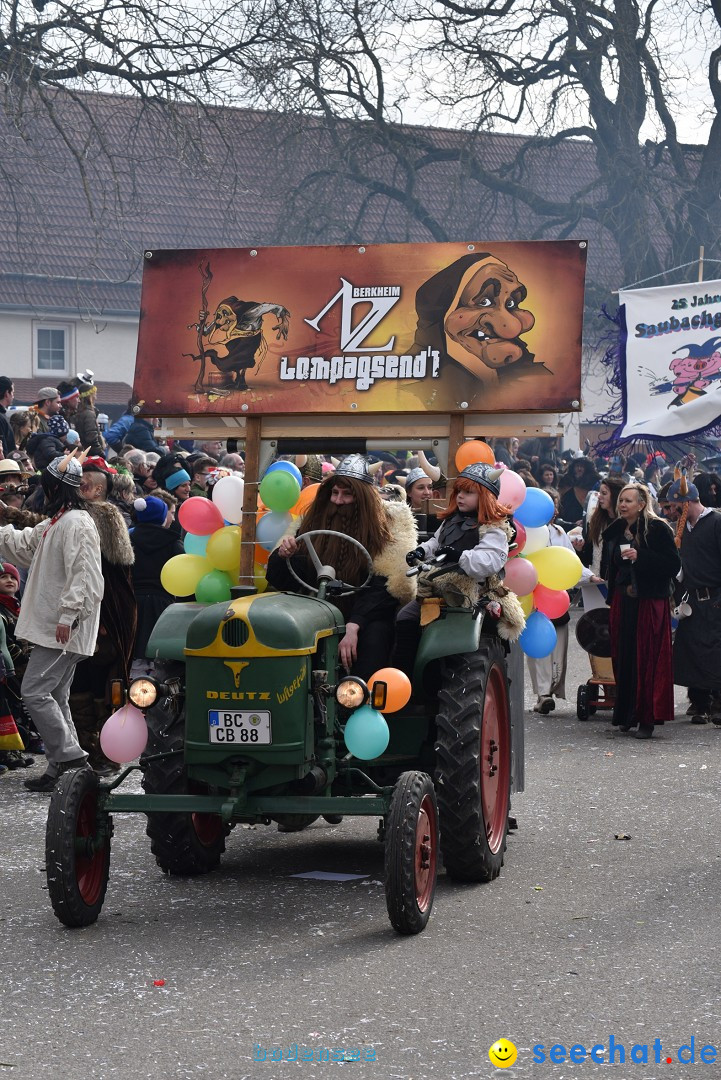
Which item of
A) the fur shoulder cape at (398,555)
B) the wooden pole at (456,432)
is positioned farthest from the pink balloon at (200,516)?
the wooden pole at (456,432)

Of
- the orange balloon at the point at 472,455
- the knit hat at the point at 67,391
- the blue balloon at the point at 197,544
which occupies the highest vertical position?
the knit hat at the point at 67,391

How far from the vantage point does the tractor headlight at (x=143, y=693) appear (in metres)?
6.76

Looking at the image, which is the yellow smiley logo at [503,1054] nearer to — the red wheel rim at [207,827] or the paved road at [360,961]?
the paved road at [360,961]

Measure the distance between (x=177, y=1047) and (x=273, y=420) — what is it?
3.99m

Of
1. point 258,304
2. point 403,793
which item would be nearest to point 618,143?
point 258,304

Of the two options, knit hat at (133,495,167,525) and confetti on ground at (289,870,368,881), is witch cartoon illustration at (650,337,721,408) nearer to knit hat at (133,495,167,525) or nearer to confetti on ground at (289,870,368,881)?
knit hat at (133,495,167,525)

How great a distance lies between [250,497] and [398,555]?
3.26 feet

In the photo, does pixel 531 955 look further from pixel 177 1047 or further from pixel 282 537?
pixel 282 537

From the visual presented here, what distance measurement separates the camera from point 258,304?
328 inches

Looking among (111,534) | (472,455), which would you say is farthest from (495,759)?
(111,534)

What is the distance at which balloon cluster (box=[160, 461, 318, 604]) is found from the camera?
792cm

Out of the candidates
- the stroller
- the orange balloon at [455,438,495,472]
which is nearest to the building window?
the stroller

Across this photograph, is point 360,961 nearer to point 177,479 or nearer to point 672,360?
point 177,479

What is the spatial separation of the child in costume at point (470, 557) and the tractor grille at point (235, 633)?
1062 millimetres
